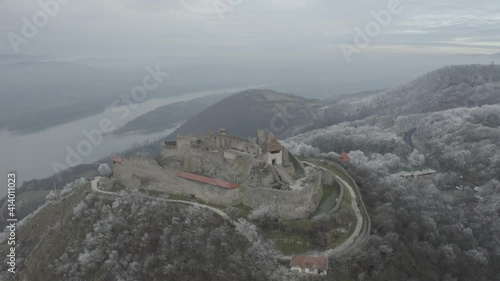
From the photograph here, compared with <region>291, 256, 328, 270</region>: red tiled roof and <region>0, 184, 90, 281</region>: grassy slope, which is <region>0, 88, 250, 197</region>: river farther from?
<region>291, 256, 328, 270</region>: red tiled roof

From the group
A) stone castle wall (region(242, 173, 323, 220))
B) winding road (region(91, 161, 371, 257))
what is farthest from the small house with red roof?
stone castle wall (region(242, 173, 323, 220))

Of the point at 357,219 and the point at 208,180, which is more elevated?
the point at 208,180

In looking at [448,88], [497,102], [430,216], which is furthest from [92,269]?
[448,88]

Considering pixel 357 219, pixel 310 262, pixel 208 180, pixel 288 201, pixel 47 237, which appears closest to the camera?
pixel 310 262

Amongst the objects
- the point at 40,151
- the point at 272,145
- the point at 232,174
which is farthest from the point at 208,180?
the point at 40,151

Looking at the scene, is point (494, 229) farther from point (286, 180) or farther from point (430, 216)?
point (286, 180)

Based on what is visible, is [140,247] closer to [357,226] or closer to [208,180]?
[208,180]
